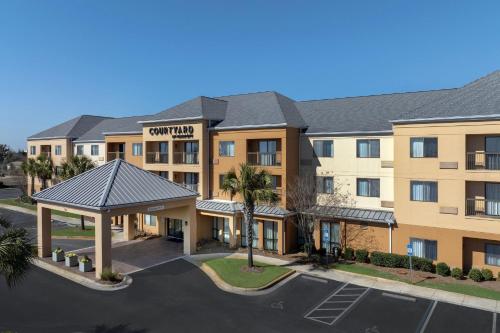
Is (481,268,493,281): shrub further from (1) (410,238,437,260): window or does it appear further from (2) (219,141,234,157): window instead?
(2) (219,141,234,157): window

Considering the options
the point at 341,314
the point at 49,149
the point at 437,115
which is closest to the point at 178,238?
the point at 341,314

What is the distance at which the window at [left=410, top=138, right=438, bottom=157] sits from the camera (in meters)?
25.1

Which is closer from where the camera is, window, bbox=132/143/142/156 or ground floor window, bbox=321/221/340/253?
ground floor window, bbox=321/221/340/253

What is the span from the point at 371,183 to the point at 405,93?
33.1 feet

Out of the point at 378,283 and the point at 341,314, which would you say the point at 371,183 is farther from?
the point at 341,314

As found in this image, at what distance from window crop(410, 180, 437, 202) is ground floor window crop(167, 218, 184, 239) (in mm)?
21517

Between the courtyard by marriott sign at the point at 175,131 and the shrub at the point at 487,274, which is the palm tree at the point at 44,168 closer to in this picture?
the courtyard by marriott sign at the point at 175,131

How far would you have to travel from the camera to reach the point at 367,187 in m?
29.2

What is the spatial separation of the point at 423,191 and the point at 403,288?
768 cm

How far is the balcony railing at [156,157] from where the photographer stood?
37.5 m

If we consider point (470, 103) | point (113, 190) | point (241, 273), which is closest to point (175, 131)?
point (113, 190)

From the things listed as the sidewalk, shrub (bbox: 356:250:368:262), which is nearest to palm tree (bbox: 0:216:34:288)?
the sidewalk

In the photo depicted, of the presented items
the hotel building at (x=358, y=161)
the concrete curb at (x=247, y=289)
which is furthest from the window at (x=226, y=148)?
the concrete curb at (x=247, y=289)

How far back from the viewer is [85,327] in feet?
54.6
